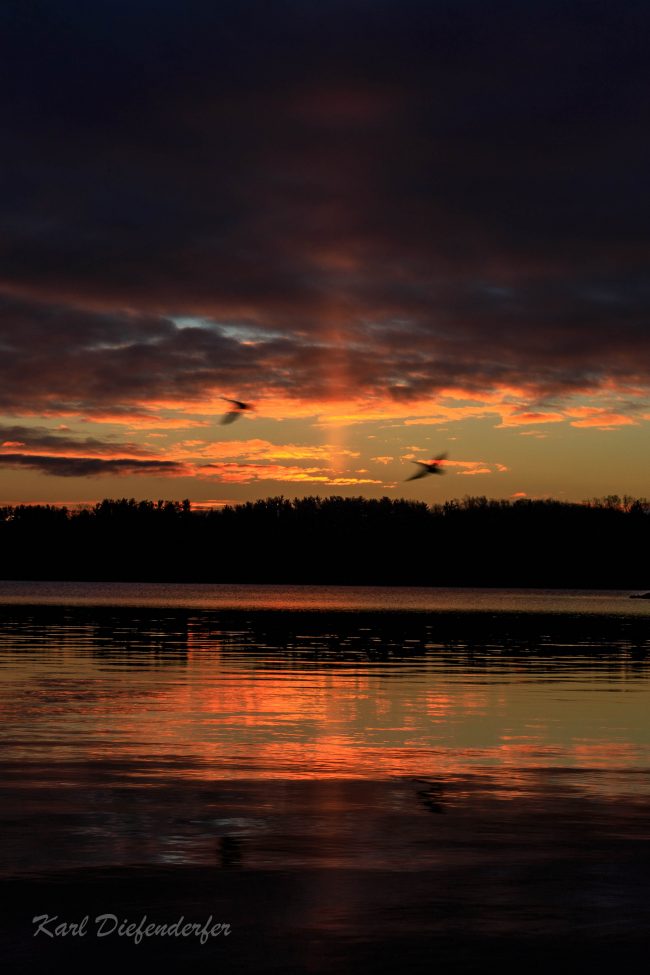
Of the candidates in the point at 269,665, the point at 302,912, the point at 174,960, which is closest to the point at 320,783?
the point at 302,912

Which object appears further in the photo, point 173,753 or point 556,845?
point 173,753

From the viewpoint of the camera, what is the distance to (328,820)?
752 inches

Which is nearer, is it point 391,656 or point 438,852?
point 438,852

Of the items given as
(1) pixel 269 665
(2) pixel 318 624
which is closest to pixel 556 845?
(1) pixel 269 665

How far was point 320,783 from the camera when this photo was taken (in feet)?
74.9

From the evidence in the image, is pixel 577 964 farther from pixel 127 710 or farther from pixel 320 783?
pixel 127 710

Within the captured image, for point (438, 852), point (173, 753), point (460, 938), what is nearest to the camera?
point (460, 938)

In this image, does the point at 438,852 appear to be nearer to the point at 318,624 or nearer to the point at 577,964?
the point at 577,964

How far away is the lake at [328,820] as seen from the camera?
508 inches

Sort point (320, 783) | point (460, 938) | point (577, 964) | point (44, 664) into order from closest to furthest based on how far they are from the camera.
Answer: point (577, 964)
point (460, 938)
point (320, 783)
point (44, 664)

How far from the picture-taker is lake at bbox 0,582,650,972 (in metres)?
12.9

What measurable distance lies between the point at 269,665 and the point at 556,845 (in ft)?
119

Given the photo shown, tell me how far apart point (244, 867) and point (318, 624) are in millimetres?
90379

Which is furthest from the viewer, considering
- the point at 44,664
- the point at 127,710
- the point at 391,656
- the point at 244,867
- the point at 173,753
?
the point at 391,656
